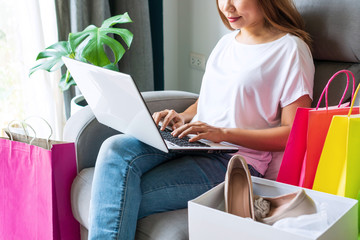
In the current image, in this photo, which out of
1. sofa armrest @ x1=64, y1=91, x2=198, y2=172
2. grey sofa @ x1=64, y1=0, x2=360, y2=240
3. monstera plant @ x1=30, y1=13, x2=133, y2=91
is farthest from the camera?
monstera plant @ x1=30, y1=13, x2=133, y2=91

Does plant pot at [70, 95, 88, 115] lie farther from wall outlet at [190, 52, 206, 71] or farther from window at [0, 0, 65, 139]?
wall outlet at [190, 52, 206, 71]

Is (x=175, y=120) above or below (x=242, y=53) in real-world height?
below

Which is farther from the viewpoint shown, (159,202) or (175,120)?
(175,120)

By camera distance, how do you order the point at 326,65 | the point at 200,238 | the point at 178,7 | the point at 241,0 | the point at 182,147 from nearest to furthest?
1. the point at 200,238
2. the point at 182,147
3. the point at 241,0
4. the point at 326,65
5. the point at 178,7

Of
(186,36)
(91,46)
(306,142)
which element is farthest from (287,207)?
(186,36)

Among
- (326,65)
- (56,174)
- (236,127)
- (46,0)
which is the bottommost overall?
(56,174)

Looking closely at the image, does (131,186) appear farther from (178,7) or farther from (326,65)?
(178,7)

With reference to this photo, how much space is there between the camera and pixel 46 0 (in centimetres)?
224

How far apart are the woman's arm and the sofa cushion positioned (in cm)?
23

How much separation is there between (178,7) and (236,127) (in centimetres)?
136

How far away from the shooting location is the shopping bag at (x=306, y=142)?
1.10 meters

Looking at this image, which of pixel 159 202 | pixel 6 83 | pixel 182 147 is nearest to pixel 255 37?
pixel 182 147

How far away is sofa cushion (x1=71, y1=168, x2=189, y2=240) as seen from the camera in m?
1.18

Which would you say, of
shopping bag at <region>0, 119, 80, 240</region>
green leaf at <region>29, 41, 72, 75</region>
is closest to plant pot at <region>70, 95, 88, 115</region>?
green leaf at <region>29, 41, 72, 75</region>
